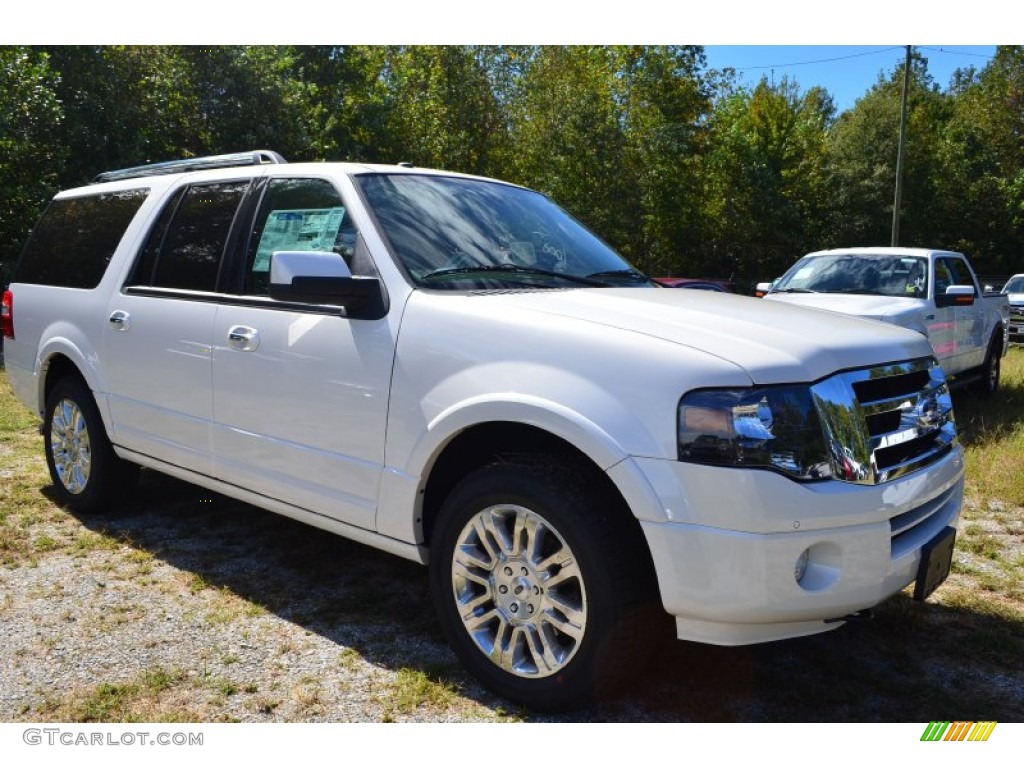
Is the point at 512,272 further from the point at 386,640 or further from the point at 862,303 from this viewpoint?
the point at 862,303

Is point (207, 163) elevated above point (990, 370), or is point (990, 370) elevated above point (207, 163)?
point (207, 163)

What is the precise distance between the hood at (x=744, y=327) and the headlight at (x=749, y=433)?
0.28 feet

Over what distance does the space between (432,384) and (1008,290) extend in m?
22.3

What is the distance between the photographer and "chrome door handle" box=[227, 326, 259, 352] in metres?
3.74

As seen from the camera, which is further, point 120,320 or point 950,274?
point 950,274

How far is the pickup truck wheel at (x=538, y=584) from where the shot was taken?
270 centimetres

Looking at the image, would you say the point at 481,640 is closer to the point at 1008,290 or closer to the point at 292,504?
the point at 292,504

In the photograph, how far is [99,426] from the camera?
4.91 meters

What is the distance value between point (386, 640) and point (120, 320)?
2.24m

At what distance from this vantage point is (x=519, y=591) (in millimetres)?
2955

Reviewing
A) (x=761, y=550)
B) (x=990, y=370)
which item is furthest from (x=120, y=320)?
(x=990, y=370)

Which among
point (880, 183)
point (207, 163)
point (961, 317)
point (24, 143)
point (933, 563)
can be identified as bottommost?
point (933, 563)

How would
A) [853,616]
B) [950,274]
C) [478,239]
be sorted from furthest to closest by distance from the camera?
[950,274], [478,239], [853,616]

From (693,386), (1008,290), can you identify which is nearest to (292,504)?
(693,386)
